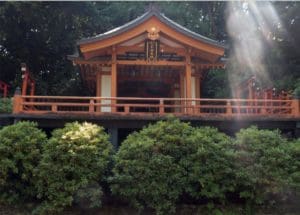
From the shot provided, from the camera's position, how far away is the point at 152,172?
962 cm

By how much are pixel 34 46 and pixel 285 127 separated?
1534cm

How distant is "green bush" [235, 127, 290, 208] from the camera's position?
962 cm

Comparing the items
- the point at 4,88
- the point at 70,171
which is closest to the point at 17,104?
the point at 70,171

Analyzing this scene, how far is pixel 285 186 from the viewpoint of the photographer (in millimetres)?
9672

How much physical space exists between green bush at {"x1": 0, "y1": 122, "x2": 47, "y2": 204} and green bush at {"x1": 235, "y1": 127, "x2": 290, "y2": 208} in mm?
5119

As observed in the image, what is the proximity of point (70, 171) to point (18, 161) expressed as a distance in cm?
144

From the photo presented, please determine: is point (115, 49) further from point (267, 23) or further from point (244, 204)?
point (267, 23)

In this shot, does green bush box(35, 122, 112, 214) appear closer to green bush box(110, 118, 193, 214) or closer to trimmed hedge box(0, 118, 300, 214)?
trimmed hedge box(0, 118, 300, 214)

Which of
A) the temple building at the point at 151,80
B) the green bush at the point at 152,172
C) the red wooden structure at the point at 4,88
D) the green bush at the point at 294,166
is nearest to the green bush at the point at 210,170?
the green bush at the point at 152,172

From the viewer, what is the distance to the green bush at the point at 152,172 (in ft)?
31.4

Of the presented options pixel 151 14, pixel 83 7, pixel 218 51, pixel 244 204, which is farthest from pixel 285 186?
pixel 83 7

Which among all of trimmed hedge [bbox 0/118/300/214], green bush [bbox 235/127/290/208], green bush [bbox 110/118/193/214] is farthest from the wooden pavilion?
green bush [bbox 110/118/193/214]

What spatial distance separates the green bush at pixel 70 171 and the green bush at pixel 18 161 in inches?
14.7

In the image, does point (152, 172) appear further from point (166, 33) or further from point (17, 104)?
point (166, 33)
